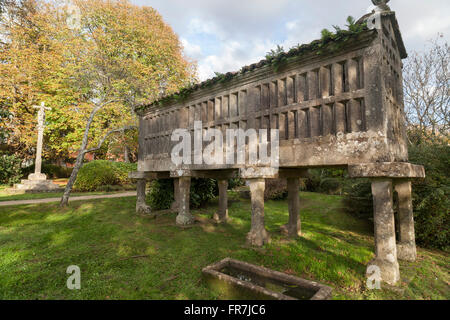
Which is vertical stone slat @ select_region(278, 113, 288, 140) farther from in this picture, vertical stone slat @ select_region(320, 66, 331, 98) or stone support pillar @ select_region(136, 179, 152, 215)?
stone support pillar @ select_region(136, 179, 152, 215)

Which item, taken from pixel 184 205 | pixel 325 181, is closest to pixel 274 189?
pixel 325 181

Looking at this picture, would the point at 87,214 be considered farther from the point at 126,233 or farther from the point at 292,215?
the point at 292,215

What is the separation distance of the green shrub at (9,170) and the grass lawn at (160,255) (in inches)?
457

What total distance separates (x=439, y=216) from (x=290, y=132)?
5021 millimetres

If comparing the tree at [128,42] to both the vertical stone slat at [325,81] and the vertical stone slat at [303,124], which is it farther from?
the vertical stone slat at [325,81]

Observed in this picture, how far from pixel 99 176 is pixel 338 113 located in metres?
16.9

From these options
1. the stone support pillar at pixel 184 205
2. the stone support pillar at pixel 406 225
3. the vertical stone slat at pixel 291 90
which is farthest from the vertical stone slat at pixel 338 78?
the stone support pillar at pixel 184 205

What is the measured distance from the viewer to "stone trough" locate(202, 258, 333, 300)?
3.44 meters

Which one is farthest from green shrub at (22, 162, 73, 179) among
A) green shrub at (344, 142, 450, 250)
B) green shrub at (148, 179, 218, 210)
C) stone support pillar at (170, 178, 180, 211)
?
green shrub at (344, 142, 450, 250)

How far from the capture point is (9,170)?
18.2 m

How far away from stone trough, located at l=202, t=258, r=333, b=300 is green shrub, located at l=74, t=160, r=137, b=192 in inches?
555

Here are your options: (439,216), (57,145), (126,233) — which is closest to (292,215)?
(439,216)

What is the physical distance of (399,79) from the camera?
5.96 m
